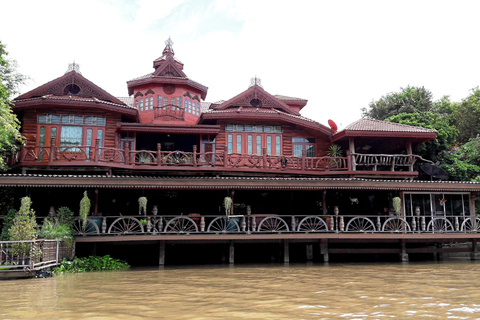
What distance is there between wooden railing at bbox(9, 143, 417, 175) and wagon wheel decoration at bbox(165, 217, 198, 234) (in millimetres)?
3020

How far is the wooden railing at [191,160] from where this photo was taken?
20844 mm

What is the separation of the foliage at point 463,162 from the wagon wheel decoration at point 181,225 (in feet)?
62.0

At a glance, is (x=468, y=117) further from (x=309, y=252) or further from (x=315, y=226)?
(x=315, y=226)

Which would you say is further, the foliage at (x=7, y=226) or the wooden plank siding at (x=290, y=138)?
the wooden plank siding at (x=290, y=138)

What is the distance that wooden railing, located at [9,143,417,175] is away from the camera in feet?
68.4

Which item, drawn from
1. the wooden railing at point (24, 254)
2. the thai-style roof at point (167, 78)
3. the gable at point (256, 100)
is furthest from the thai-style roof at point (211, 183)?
the thai-style roof at point (167, 78)

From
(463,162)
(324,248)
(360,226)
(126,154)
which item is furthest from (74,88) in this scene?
(463,162)

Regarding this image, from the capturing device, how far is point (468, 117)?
36812 millimetres

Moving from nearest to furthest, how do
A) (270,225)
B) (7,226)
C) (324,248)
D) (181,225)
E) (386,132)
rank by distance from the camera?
(7,226)
(181,225)
(270,225)
(324,248)
(386,132)

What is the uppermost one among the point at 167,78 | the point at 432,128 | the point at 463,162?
the point at 167,78

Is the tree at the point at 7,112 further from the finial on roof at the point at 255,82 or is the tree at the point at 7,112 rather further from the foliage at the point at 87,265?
the finial on roof at the point at 255,82

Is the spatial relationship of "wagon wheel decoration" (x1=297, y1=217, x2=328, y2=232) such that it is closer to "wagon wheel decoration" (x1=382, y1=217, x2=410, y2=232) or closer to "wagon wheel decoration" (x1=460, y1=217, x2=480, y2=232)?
"wagon wheel decoration" (x1=382, y1=217, x2=410, y2=232)

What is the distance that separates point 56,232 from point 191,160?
7955mm

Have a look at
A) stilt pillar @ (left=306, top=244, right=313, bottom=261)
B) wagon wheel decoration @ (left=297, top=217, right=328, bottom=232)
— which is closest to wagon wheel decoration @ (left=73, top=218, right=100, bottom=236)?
wagon wheel decoration @ (left=297, top=217, right=328, bottom=232)
